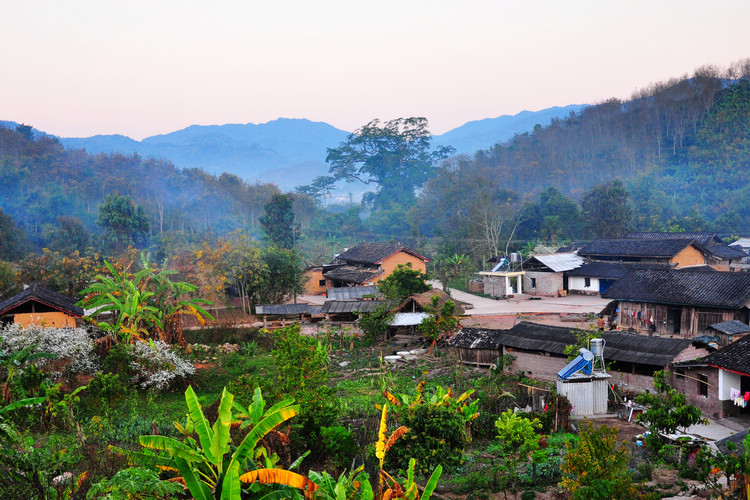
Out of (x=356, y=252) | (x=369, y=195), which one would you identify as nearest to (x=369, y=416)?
(x=356, y=252)

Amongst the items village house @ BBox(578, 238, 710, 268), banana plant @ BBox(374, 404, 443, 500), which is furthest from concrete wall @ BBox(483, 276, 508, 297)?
banana plant @ BBox(374, 404, 443, 500)

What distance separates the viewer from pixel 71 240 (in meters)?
46.3

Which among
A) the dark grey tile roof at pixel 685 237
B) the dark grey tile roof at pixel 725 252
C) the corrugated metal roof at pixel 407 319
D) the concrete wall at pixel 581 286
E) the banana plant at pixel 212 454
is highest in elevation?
the dark grey tile roof at pixel 685 237

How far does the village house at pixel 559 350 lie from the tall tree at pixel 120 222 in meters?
30.9

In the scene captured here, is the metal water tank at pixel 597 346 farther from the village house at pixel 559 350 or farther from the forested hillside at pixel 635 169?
the forested hillside at pixel 635 169

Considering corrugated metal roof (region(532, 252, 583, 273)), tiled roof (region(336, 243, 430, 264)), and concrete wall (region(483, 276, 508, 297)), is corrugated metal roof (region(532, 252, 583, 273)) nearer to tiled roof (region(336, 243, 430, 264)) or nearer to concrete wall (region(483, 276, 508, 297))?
concrete wall (region(483, 276, 508, 297))

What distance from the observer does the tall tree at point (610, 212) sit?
49.5m

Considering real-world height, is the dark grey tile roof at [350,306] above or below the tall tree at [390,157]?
below

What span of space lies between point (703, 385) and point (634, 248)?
23815 millimetres

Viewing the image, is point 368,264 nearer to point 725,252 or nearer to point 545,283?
point 545,283

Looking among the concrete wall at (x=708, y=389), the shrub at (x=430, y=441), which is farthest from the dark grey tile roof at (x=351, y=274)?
the shrub at (x=430, y=441)

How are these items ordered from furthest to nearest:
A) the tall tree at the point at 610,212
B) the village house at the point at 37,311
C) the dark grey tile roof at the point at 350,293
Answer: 1. the tall tree at the point at 610,212
2. the dark grey tile roof at the point at 350,293
3. the village house at the point at 37,311

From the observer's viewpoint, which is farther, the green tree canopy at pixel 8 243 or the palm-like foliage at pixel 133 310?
the green tree canopy at pixel 8 243

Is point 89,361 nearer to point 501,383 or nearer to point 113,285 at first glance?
point 113,285
